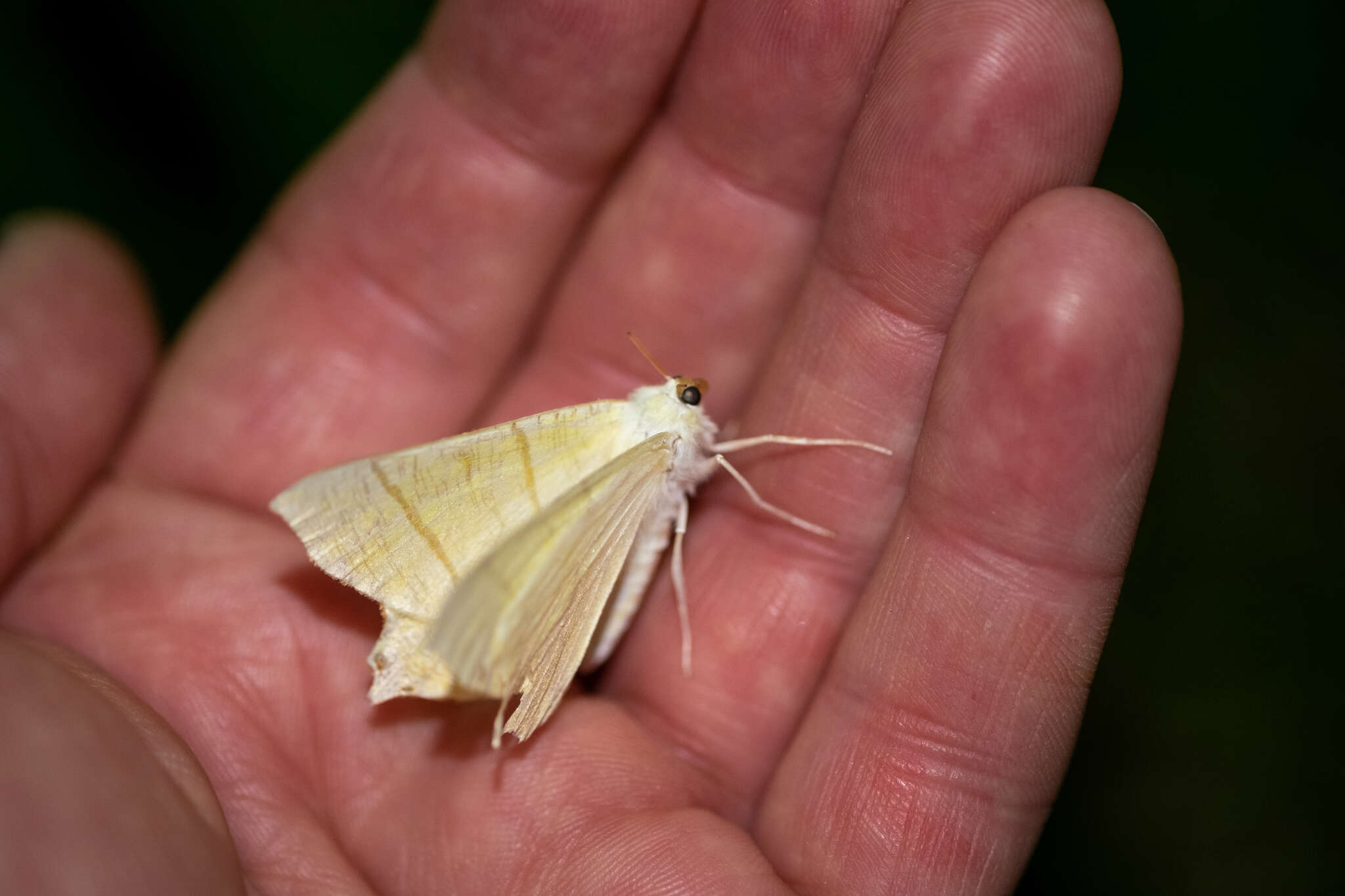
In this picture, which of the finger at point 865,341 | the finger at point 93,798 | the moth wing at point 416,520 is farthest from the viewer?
the moth wing at point 416,520

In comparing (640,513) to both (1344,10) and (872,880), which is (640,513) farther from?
(1344,10)

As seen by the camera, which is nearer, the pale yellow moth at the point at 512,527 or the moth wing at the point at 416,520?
the pale yellow moth at the point at 512,527

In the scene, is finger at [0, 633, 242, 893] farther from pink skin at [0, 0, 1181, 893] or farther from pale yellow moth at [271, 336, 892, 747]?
pale yellow moth at [271, 336, 892, 747]

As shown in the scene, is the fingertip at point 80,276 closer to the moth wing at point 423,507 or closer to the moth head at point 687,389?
the moth wing at point 423,507

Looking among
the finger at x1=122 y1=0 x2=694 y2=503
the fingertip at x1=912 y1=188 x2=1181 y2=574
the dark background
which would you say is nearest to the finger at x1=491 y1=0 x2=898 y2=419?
the finger at x1=122 y1=0 x2=694 y2=503

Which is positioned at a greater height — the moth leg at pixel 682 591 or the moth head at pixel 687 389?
the moth head at pixel 687 389

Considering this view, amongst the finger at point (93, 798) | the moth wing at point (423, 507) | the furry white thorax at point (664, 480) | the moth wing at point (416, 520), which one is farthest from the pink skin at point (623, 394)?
the moth wing at point (423, 507)
